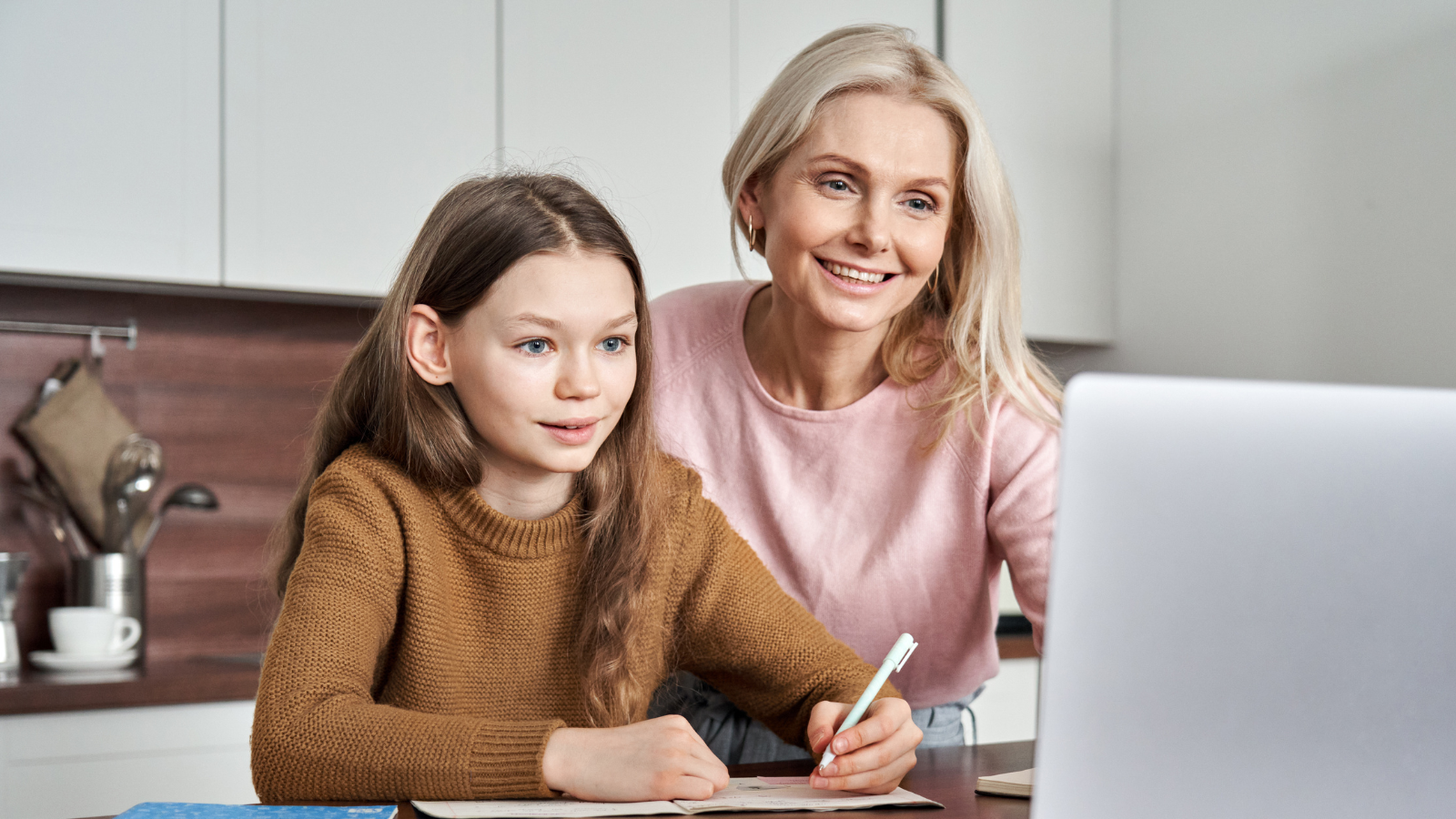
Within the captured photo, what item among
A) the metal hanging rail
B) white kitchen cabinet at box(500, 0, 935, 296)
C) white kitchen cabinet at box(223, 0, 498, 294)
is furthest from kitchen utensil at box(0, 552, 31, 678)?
white kitchen cabinet at box(500, 0, 935, 296)

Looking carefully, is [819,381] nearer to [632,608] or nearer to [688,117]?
[632,608]

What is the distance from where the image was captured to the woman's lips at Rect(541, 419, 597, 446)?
3.13 ft

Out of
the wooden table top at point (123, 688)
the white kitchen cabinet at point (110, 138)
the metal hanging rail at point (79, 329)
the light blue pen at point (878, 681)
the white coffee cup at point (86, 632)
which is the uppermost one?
the white kitchen cabinet at point (110, 138)

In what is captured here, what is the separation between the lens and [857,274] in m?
1.22

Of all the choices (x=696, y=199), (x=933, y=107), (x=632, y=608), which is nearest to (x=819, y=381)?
(x=933, y=107)

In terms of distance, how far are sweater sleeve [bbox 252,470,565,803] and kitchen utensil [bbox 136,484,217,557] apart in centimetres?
140

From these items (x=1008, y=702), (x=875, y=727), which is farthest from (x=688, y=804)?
(x=1008, y=702)

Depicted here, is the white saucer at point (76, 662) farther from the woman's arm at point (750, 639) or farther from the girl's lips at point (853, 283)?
the girl's lips at point (853, 283)

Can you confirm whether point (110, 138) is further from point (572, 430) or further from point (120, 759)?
point (572, 430)

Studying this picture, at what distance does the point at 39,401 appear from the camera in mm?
2160

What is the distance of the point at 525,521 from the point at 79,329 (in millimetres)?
1581

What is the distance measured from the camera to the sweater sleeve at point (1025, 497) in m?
1.15

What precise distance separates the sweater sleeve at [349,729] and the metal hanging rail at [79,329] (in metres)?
1.59

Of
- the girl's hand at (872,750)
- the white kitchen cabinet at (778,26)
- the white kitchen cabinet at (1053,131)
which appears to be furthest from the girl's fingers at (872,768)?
the white kitchen cabinet at (1053,131)
